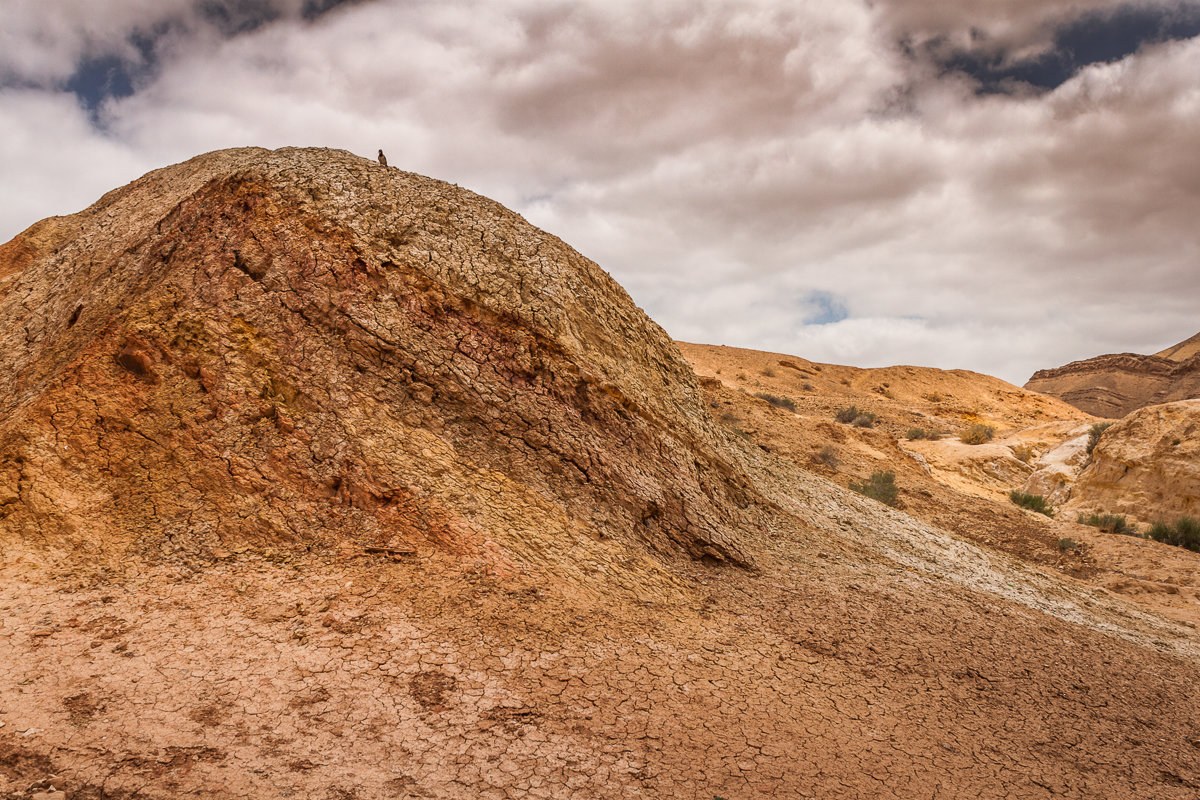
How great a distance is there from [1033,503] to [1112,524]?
259 centimetres

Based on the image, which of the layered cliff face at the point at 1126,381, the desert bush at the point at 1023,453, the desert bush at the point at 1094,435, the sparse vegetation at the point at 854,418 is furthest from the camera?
the layered cliff face at the point at 1126,381

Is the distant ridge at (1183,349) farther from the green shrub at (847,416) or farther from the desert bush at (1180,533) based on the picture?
the desert bush at (1180,533)

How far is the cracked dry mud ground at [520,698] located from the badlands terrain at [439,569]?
0.02 meters

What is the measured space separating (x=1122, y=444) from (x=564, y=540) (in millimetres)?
13324

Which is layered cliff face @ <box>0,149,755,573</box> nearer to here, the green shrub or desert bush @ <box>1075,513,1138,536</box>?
desert bush @ <box>1075,513,1138,536</box>

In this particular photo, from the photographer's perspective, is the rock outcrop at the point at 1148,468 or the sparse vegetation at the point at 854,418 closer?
the rock outcrop at the point at 1148,468

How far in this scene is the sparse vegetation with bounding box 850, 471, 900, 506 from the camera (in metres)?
11.1

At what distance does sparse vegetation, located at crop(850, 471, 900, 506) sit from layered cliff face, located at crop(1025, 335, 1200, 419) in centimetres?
3767

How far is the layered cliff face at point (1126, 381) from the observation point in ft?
138

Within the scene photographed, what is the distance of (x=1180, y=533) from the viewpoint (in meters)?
10.6

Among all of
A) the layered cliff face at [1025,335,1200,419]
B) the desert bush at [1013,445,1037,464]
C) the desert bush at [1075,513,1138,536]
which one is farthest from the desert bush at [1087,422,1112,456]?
the layered cliff face at [1025,335,1200,419]

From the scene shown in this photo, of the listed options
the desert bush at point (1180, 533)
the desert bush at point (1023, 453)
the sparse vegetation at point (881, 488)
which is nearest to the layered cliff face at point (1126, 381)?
the desert bush at point (1023, 453)

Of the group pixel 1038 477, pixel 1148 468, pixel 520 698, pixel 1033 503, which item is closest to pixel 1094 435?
pixel 1038 477

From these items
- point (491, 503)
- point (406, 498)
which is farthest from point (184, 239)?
point (491, 503)
